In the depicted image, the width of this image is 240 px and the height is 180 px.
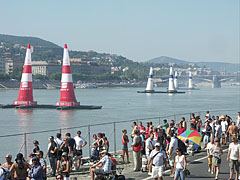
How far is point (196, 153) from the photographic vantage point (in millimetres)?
15586

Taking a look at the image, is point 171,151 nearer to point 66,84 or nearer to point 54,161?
point 54,161

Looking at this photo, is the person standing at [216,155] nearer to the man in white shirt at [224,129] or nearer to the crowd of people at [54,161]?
the crowd of people at [54,161]

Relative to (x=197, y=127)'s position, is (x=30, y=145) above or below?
below

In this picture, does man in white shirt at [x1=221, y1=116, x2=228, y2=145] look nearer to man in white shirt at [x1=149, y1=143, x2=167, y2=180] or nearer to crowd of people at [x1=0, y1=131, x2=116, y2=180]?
crowd of people at [x1=0, y1=131, x2=116, y2=180]

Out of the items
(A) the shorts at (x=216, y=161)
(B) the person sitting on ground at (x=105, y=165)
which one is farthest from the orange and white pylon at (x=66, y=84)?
(B) the person sitting on ground at (x=105, y=165)

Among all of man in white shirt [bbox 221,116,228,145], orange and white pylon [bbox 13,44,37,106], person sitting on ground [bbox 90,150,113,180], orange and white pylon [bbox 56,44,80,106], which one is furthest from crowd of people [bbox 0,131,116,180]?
orange and white pylon [bbox 13,44,37,106]

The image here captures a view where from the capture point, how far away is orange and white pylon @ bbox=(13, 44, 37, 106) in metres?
48.8

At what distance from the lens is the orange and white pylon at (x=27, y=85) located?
4881 centimetres

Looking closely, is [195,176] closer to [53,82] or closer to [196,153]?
[196,153]

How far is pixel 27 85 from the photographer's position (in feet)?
172

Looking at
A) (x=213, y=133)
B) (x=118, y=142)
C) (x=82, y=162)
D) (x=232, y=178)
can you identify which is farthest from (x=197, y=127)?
(x=118, y=142)

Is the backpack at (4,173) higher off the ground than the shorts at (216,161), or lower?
higher

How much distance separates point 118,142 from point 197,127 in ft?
26.9

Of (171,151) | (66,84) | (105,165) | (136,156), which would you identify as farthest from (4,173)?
(66,84)
